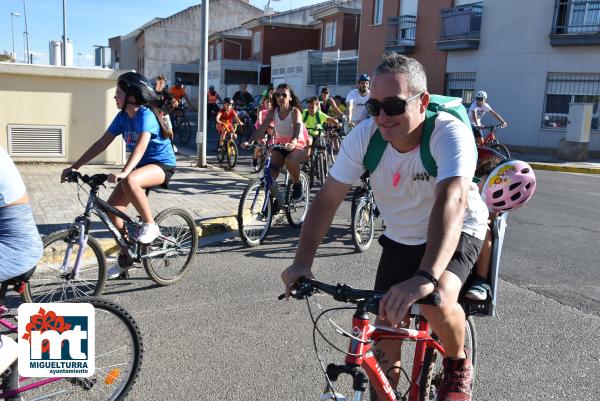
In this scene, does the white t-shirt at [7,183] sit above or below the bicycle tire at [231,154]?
above

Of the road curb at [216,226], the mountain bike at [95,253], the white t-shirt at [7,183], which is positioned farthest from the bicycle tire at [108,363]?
the road curb at [216,226]

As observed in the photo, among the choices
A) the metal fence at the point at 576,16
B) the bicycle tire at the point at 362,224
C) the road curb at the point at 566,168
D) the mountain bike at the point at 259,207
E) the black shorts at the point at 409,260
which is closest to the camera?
the black shorts at the point at 409,260

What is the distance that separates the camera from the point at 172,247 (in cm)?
540

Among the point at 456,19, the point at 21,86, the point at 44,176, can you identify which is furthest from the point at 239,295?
the point at 456,19

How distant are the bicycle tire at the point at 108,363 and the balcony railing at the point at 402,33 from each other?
84.1 feet

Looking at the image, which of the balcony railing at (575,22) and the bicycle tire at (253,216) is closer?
the bicycle tire at (253,216)

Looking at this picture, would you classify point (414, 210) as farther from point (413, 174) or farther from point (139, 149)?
point (139, 149)

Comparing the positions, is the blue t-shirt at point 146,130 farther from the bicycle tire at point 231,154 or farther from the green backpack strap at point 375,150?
the bicycle tire at point 231,154

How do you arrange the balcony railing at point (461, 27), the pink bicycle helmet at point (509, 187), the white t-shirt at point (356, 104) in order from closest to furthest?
the pink bicycle helmet at point (509, 187), the white t-shirt at point (356, 104), the balcony railing at point (461, 27)

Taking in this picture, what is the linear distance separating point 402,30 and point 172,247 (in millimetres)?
24731

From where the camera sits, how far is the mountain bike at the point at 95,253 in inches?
171

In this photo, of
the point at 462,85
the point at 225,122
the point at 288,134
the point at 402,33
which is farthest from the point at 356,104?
the point at 402,33

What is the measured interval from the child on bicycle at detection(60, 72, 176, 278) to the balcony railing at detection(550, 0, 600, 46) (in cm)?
1864

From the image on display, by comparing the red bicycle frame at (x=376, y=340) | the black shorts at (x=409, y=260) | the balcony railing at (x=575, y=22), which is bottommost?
the red bicycle frame at (x=376, y=340)
